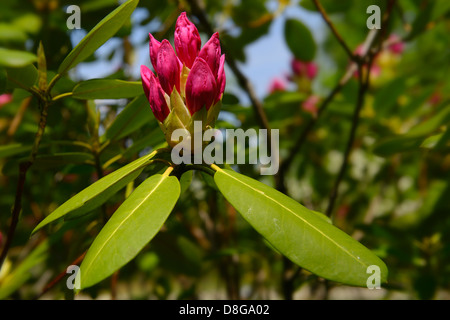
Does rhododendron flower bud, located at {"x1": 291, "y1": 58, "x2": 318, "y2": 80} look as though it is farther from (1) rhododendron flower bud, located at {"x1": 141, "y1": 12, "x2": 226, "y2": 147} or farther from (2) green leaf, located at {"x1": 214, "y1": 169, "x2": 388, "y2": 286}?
(2) green leaf, located at {"x1": 214, "y1": 169, "x2": 388, "y2": 286}

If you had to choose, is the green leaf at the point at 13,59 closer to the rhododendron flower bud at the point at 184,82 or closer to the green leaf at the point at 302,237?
the rhododendron flower bud at the point at 184,82

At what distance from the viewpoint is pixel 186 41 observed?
0.59m

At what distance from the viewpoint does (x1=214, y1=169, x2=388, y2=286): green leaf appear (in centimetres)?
46

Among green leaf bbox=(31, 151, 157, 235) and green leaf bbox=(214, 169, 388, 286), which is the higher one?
green leaf bbox=(31, 151, 157, 235)

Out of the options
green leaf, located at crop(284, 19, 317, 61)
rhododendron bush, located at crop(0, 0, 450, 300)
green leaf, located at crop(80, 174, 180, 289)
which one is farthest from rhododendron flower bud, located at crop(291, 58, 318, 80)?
green leaf, located at crop(80, 174, 180, 289)

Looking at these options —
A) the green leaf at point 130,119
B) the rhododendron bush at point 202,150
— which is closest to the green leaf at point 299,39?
the rhododendron bush at point 202,150

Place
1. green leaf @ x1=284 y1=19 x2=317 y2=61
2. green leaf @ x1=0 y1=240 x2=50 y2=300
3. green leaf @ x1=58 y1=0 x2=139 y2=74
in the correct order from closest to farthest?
green leaf @ x1=58 y1=0 x2=139 y2=74 → green leaf @ x1=0 y1=240 x2=50 y2=300 → green leaf @ x1=284 y1=19 x2=317 y2=61

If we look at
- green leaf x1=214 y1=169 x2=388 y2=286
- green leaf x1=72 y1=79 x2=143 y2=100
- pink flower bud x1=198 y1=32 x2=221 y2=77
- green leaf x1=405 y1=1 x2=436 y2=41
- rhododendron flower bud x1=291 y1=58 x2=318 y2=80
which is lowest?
green leaf x1=214 y1=169 x2=388 y2=286

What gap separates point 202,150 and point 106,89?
22 centimetres

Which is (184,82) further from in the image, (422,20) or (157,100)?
(422,20)

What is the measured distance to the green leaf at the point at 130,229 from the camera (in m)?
0.42
